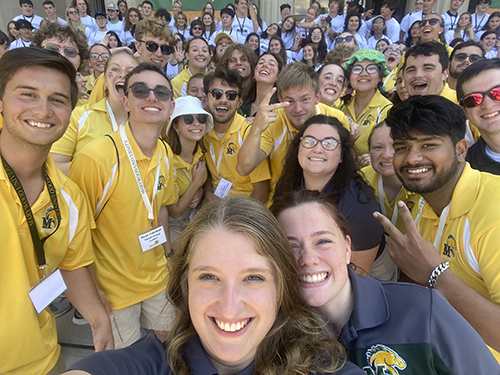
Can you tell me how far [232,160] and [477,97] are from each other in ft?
8.30

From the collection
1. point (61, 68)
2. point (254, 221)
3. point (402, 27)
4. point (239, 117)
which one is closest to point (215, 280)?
point (254, 221)

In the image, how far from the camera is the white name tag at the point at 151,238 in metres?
2.49

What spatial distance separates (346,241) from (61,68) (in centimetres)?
209

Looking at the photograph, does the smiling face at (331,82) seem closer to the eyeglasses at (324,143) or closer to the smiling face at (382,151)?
the smiling face at (382,151)

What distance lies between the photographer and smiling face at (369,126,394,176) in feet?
9.59

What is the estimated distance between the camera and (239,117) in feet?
12.6

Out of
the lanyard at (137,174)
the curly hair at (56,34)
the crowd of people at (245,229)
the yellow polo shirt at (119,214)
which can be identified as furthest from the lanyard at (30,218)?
the curly hair at (56,34)

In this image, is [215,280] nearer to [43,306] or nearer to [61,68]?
[43,306]

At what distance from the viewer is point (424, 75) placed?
12.3ft

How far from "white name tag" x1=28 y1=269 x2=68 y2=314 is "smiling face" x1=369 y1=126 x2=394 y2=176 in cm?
292

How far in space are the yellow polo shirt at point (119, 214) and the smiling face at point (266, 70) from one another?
95.1 inches

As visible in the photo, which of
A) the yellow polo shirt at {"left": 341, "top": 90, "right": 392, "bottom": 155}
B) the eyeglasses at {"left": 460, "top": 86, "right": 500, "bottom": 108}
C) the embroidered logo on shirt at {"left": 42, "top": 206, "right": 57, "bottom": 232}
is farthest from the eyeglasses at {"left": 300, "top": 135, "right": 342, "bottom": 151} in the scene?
the embroidered logo on shirt at {"left": 42, "top": 206, "right": 57, "bottom": 232}

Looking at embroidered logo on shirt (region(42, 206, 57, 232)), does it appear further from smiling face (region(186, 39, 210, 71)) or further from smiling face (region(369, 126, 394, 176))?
smiling face (region(186, 39, 210, 71))

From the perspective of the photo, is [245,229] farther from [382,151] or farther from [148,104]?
[382,151]
